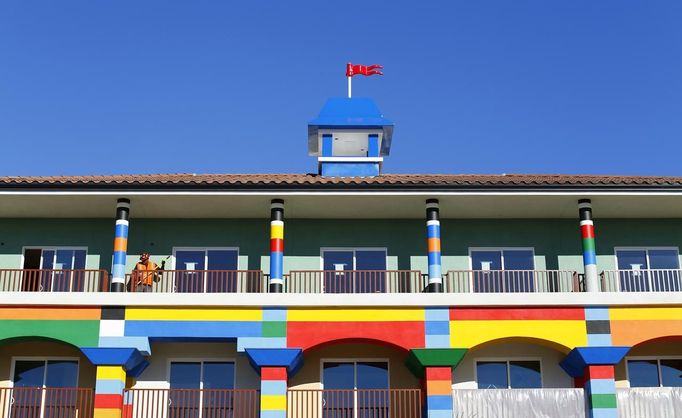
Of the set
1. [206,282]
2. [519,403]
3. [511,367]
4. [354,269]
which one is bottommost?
[519,403]

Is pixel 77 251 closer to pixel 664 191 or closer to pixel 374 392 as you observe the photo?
pixel 374 392

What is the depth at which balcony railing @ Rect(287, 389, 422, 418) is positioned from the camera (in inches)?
1210

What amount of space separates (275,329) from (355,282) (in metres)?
3.49

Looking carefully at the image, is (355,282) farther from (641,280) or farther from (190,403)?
(641,280)

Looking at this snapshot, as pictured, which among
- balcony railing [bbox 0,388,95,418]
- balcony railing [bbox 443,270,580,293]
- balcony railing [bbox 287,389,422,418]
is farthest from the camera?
balcony railing [bbox 443,270,580,293]

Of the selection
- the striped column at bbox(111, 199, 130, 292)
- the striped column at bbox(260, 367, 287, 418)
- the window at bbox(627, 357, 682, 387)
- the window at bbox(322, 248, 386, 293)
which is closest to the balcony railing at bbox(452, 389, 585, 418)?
the window at bbox(627, 357, 682, 387)

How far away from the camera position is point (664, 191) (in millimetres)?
31688

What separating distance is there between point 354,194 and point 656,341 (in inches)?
359

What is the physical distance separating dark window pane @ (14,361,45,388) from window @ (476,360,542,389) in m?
12.0

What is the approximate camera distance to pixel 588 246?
31719 millimetres

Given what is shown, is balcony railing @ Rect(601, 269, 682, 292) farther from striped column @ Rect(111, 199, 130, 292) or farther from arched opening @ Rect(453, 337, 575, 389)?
striped column @ Rect(111, 199, 130, 292)

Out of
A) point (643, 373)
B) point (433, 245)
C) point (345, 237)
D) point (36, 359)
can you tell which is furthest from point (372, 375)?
point (36, 359)

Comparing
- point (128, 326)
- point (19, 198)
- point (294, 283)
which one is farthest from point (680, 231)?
point (19, 198)

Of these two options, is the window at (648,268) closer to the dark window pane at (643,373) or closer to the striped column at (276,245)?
the dark window pane at (643,373)
